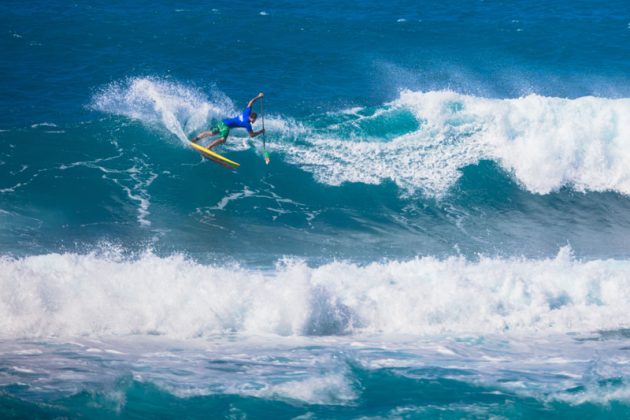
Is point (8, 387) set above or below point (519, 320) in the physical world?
below

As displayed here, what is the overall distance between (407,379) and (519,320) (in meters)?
3.23

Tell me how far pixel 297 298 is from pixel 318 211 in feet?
15.9

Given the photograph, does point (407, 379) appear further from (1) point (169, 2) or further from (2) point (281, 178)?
(1) point (169, 2)

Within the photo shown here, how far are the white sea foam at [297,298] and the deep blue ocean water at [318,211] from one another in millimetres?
51

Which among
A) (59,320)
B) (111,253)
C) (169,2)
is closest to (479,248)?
(111,253)

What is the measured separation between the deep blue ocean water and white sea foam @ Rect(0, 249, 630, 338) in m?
0.05

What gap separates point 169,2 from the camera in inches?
1131

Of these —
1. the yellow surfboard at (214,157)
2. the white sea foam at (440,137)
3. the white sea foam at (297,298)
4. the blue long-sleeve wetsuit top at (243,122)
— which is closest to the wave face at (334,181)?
the white sea foam at (440,137)

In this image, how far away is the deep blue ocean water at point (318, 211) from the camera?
11.0 m

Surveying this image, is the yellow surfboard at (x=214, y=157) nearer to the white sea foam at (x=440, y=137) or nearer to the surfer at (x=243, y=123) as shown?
the surfer at (x=243, y=123)

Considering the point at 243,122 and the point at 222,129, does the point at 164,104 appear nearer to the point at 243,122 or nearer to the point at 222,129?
the point at 222,129

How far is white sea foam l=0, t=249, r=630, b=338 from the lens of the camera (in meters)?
12.9

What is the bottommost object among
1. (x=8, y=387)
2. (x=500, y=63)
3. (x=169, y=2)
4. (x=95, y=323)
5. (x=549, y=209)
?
(x=8, y=387)

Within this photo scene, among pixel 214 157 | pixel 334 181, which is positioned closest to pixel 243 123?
pixel 214 157
